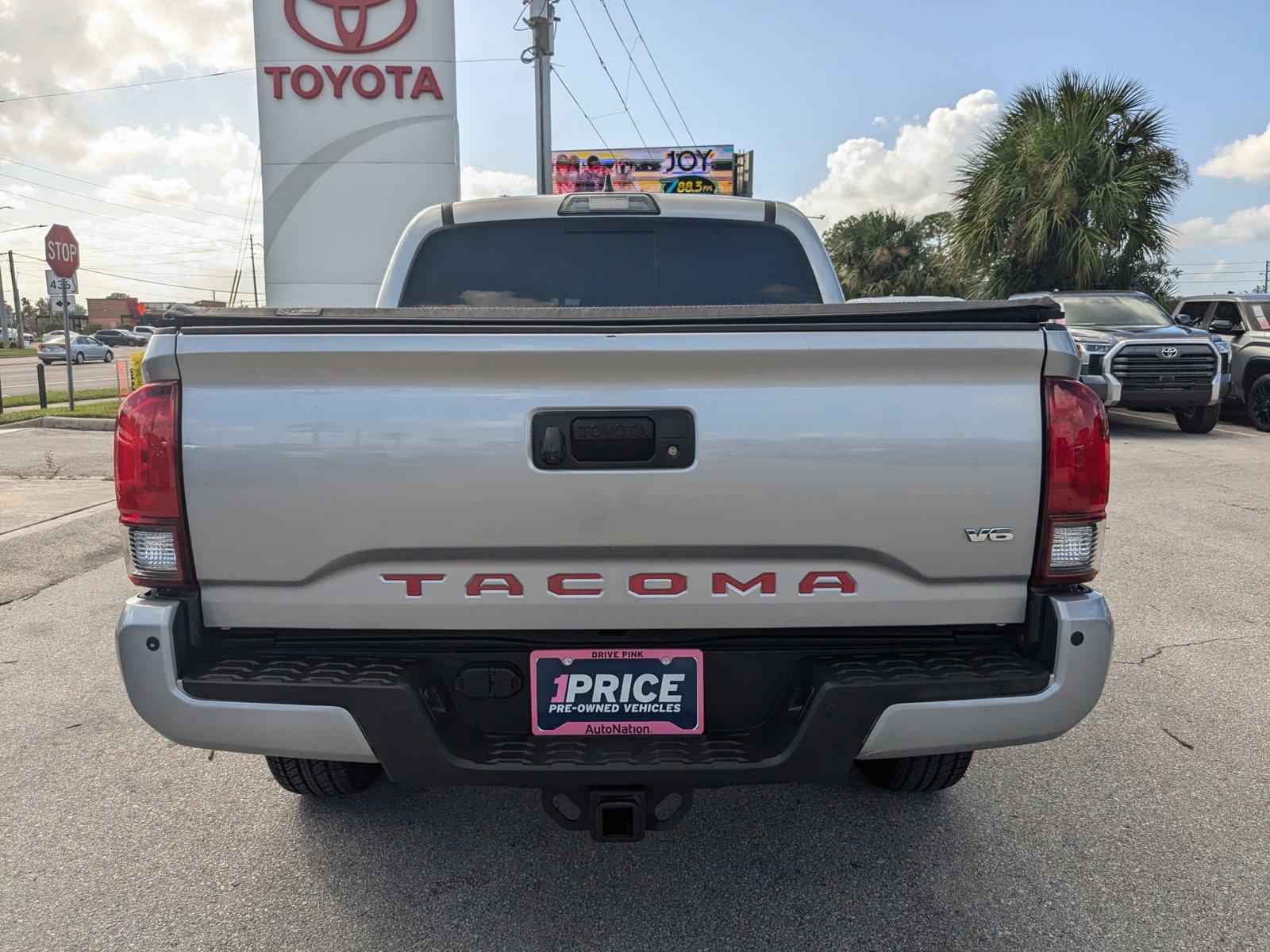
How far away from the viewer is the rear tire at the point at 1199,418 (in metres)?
12.6

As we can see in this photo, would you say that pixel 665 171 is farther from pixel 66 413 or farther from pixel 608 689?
pixel 608 689

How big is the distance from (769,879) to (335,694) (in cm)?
132

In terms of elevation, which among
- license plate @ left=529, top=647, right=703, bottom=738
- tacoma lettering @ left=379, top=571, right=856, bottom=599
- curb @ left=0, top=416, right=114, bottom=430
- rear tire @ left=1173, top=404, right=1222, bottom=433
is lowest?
curb @ left=0, top=416, right=114, bottom=430

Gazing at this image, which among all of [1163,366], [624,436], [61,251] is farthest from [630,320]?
[61,251]

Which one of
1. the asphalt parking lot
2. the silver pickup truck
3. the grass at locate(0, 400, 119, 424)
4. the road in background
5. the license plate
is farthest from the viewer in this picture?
the road in background

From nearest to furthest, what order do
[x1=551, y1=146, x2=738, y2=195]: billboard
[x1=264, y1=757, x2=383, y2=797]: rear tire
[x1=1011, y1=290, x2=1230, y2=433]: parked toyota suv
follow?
[x1=264, y1=757, x2=383, y2=797]: rear tire
[x1=1011, y1=290, x2=1230, y2=433]: parked toyota suv
[x1=551, y1=146, x2=738, y2=195]: billboard

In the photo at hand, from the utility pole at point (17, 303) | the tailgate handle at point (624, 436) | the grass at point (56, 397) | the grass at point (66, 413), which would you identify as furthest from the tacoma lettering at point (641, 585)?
the utility pole at point (17, 303)

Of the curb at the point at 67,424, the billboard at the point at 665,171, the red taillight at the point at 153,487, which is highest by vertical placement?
the billboard at the point at 665,171

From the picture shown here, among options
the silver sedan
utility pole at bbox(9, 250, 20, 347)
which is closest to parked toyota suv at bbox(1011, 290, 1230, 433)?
the silver sedan

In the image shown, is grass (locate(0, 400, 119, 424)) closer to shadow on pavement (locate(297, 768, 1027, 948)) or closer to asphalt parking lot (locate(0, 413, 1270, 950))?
asphalt parking lot (locate(0, 413, 1270, 950))

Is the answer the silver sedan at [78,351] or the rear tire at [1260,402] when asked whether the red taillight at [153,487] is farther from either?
the silver sedan at [78,351]

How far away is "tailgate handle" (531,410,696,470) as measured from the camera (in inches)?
78.9

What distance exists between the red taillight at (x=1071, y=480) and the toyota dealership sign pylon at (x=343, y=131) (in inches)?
477

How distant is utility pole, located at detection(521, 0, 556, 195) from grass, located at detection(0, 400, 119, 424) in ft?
26.3
